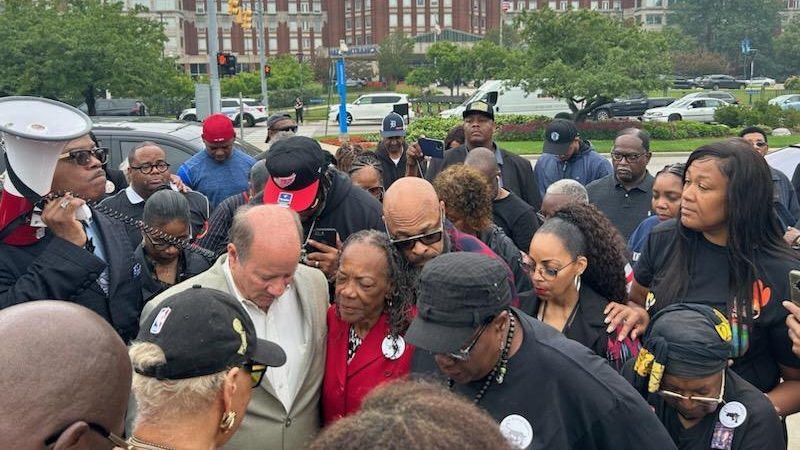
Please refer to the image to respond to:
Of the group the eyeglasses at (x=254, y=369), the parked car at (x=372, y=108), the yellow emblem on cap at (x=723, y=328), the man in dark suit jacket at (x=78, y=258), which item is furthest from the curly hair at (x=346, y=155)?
the parked car at (x=372, y=108)

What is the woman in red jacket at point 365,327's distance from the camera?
11.1ft

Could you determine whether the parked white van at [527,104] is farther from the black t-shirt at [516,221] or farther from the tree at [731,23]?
the tree at [731,23]

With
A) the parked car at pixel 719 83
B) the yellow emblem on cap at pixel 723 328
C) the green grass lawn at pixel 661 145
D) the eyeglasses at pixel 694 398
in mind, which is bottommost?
the green grass lawn at pixel 661 145

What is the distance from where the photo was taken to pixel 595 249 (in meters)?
3.82

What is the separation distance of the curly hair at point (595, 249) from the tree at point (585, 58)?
1069 inches

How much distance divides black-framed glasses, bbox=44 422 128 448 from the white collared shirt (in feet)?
4.40

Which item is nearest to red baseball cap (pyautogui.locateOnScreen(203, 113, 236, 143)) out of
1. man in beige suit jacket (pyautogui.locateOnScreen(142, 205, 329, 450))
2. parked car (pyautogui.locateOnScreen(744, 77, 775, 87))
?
man in beige suit jacket (pyautogui.locateOnScreen(142, 205, 329, 450))

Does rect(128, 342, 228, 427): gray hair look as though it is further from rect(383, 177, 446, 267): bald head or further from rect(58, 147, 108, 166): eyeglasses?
rect(58, 147, 108, 166): eyeglasses

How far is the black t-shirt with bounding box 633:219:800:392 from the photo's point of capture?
138 inches

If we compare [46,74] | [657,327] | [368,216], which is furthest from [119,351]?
[46,74]

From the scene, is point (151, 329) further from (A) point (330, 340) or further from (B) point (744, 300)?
(B) point (744, 300)

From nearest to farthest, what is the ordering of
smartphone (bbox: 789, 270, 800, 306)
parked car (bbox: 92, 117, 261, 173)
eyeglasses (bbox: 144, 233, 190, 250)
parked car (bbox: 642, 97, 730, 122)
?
smartphone (bbox: 789, 270, 800, 306)
eyeglasses (bbox: 144, 233, 190, 250)
parked car (bbox: 92, 117, 261, 173)
parked car (bbox: 642, 97, 730, 122)

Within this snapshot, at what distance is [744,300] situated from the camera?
3512 millimetres

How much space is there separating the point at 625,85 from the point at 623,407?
28.9 metres
